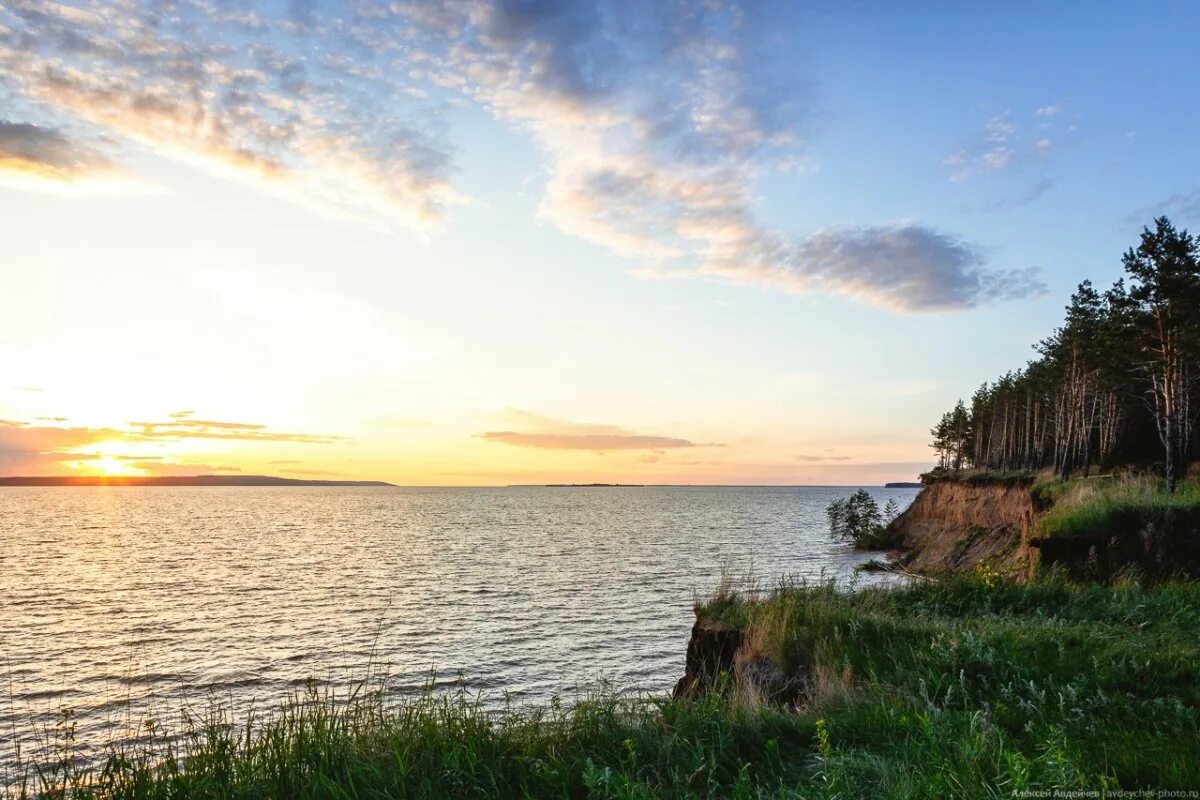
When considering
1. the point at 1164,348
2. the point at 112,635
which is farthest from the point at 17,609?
the point at 1164,348

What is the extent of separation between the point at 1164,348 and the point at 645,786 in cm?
3929

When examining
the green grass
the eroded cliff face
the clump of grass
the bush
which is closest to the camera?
the clump of grass

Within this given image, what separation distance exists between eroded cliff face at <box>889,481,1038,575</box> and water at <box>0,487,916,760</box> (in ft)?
20.9

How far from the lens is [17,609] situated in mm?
34906

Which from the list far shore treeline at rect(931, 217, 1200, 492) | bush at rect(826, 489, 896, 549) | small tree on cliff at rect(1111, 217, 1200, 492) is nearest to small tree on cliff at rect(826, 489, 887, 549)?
bush at rect(826, 489, 896, 549)

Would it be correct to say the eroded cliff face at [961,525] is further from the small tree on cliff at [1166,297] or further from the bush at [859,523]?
the small tree on cliff at [1166,297]

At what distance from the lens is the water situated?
72.3ft

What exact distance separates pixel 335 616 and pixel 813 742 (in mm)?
31424

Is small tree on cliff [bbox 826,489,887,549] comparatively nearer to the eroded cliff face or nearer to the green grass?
the eroded cliff face

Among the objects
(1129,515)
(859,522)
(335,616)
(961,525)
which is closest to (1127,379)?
(961,525)

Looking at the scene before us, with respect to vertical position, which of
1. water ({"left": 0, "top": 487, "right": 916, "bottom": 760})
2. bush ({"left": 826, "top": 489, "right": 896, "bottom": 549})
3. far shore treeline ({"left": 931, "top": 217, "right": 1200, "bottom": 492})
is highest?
far shore treeline ({"left": 931, "top": 217, "right": 1200, "bottom": 492})

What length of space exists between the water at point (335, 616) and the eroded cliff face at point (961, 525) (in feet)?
20.9

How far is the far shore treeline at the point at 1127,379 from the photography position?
113 ft

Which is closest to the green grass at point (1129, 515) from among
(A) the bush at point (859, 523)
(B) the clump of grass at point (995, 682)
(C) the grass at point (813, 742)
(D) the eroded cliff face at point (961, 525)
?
(B) the clump of grass at point (995, 682)
